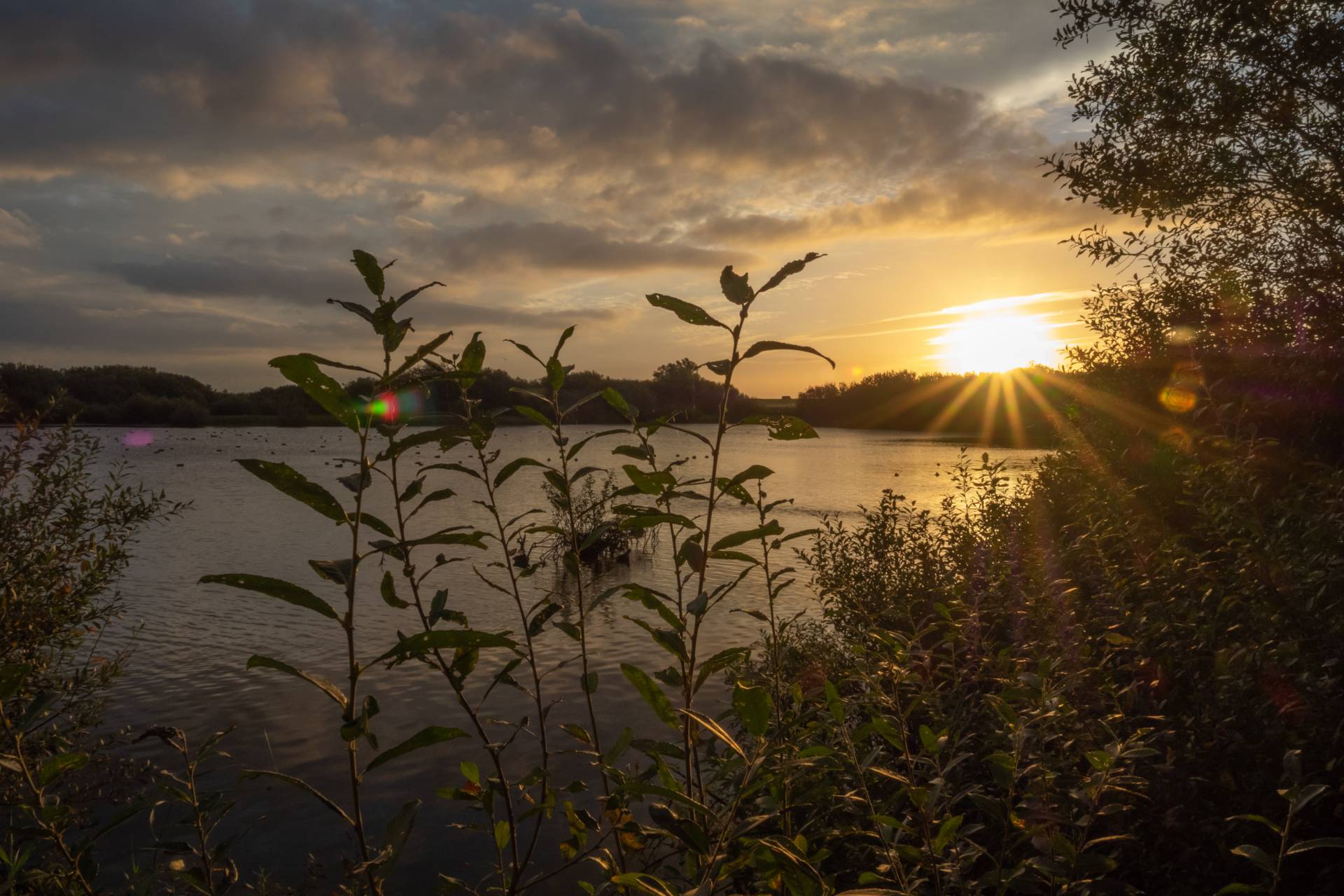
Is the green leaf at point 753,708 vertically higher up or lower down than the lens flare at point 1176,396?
lower down

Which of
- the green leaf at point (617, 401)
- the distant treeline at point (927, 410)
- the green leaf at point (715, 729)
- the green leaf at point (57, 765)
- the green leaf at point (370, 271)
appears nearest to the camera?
the green leaf at point (715, 729)

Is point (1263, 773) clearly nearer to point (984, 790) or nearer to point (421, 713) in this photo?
point (984, 790)

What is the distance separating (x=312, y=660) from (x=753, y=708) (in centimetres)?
1104

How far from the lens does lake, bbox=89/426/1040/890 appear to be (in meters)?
6.73

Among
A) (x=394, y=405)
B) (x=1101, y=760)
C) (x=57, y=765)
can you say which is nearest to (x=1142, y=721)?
(x=1101, y=760)

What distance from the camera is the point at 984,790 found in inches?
156

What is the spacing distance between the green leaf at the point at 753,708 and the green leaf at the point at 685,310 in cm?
82

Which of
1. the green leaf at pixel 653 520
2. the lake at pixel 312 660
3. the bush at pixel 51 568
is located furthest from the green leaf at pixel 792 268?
the bush at pixel 51 568

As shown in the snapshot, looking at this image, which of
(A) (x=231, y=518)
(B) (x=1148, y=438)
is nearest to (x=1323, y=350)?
(B) (x=1148, y=438)

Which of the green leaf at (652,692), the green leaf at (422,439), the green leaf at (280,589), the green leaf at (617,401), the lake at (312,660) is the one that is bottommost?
the lake at (312,660)

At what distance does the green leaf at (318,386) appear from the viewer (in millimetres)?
1354

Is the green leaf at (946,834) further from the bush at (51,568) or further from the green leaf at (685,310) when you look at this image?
the bush at (51,568)

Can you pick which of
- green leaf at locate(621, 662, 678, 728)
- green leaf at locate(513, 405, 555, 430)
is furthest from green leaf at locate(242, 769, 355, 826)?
green leaf at locate(513, 405, 555, 430)

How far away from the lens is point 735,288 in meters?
1.68
